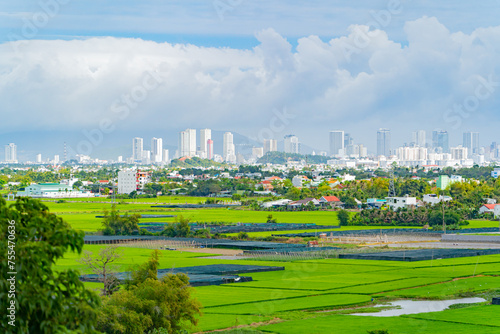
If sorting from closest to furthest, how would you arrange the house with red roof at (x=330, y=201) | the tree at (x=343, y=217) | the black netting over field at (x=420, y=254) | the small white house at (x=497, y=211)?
1. the black netting over field at (x=420, y=254)
2. the tree at (x=343, y=217)
3. the small white house at (x=497, y=211)
4. the house with red roof at (x=330, y=201)

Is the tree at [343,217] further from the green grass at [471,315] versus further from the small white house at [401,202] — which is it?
the green grass at [471,315]

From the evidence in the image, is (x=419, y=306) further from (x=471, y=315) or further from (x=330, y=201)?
(x=330, y=201)

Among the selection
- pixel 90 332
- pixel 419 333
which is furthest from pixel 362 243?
pixel 90 332

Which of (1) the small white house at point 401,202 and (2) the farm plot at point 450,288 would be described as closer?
(2) the farm plot at point 450,288

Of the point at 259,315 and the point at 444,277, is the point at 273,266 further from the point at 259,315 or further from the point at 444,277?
the point at 259,315

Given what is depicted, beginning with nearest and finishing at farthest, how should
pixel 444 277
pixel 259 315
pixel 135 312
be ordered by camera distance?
pixel 135 312
pixel 259 315
pixel 444 277

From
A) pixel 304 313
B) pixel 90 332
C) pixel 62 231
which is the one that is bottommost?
pixel 304 313

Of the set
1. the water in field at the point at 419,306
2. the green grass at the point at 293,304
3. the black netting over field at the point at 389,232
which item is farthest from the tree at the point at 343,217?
the water in field at the point at 419,306
